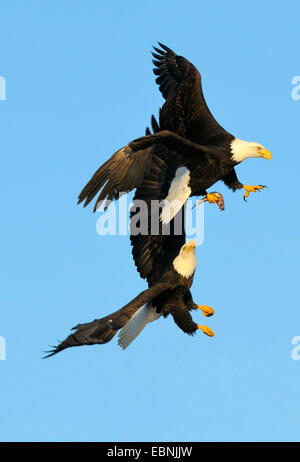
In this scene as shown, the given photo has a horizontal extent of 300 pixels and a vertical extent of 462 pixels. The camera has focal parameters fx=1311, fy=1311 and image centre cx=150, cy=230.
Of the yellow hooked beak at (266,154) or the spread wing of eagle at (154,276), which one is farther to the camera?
the yellow hooked beak at (266,154)

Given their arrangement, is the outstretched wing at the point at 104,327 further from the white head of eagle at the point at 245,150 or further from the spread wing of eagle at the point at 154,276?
the white head of eagle at the point at 245,150

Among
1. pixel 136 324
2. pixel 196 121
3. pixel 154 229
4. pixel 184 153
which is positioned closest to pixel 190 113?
pixel 196 121

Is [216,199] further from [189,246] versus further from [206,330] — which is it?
[206,330]

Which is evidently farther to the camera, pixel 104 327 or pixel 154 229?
pixel 154 229

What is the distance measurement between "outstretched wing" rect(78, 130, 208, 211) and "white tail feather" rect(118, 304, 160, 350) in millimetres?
1340

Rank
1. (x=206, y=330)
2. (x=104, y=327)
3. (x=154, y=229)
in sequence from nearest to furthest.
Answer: (x=104, y=327) < (x=206, y=330) < (x=154, y=229)

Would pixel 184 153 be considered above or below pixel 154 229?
above

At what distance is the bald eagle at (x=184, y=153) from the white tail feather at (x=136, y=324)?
1.15 m

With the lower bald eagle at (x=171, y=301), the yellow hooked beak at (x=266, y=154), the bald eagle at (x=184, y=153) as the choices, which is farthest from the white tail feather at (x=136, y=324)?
the yellow hooked beak at (x=266, y=154)

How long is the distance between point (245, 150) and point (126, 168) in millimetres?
1494

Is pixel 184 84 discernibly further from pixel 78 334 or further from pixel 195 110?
pixel 78 334

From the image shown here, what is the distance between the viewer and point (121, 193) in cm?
1220

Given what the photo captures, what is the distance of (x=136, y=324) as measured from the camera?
1296 cm

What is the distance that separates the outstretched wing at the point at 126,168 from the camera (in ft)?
39.8
